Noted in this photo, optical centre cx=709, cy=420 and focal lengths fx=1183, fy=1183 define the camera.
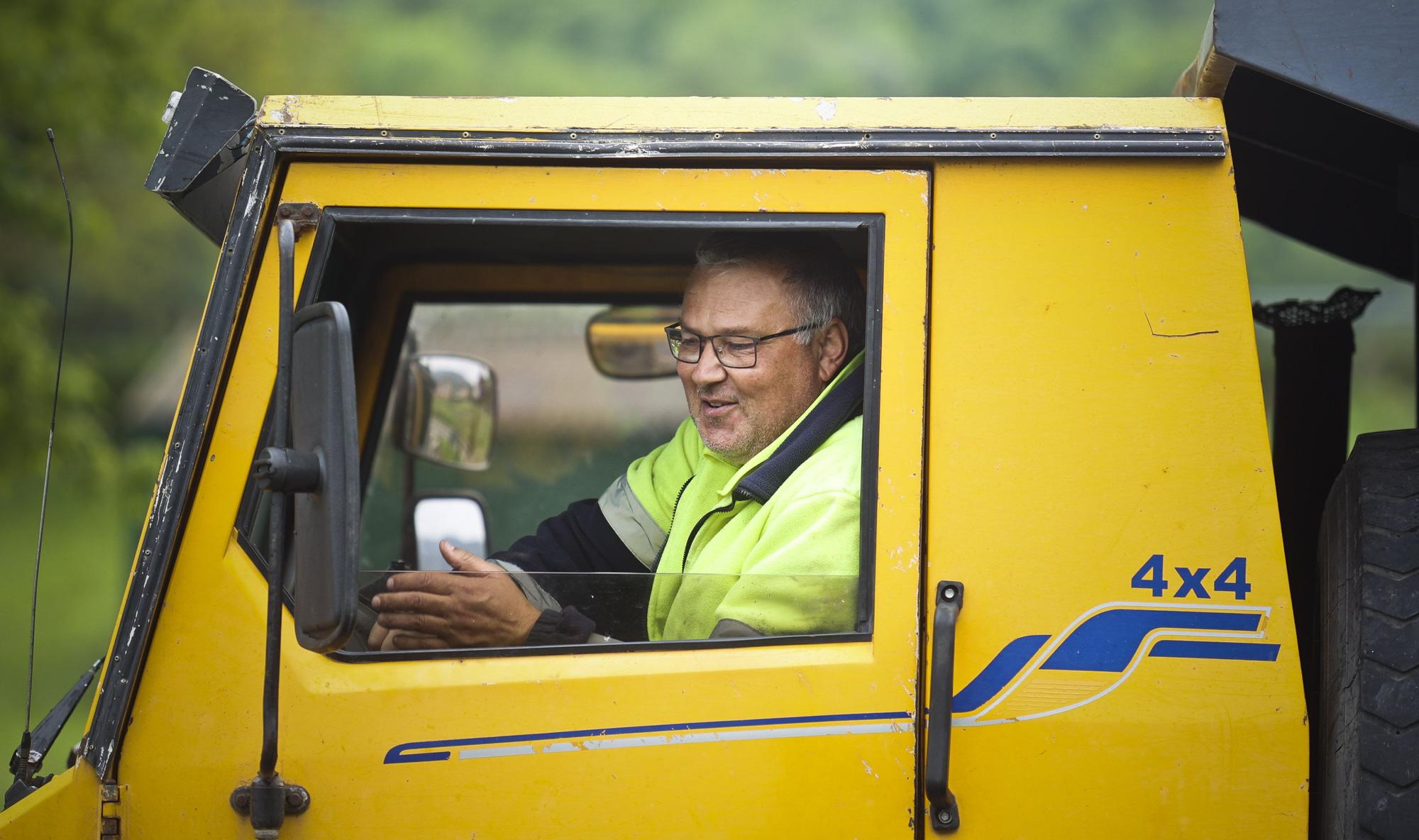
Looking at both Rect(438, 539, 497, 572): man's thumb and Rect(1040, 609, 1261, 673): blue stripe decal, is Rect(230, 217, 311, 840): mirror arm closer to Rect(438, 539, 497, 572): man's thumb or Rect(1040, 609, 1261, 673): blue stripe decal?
Rect(438, 539, 497, 572): man's thumb

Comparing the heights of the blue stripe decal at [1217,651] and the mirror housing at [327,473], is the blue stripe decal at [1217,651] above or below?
below

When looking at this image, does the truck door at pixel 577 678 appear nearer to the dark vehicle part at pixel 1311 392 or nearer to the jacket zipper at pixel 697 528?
the jacket zipper at pixel 697 528

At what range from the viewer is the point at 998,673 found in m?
1.75

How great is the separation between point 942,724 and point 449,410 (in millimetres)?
2159

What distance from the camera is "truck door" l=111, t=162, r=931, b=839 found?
1742 mm

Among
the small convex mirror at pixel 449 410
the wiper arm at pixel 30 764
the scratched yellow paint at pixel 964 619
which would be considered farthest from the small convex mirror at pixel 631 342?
the wiper arm at pixel 30 764

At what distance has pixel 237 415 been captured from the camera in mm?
1842

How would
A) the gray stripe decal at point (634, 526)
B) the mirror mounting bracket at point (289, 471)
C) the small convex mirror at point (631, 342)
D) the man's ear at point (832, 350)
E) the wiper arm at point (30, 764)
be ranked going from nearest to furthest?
1. the mirror mounting bracket at point (289, 471)
2. the wiper arm at point (30, 764)
3. the man's ear at point (832, 350)
4. the gray stripe decal at point (634, 526)
5. the small convex mirror at point (631, 342)

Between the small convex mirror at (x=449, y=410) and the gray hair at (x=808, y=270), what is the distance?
1.21 meters

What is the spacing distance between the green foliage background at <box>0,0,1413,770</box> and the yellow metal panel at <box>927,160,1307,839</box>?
3017 mm

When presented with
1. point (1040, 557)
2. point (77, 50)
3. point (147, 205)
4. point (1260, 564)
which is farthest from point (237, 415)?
point (147, 205)

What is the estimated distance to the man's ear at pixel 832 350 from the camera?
247cm

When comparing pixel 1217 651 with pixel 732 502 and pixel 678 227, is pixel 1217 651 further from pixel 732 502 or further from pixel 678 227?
pixel 678 227

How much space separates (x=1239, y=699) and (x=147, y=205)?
18151 mm
